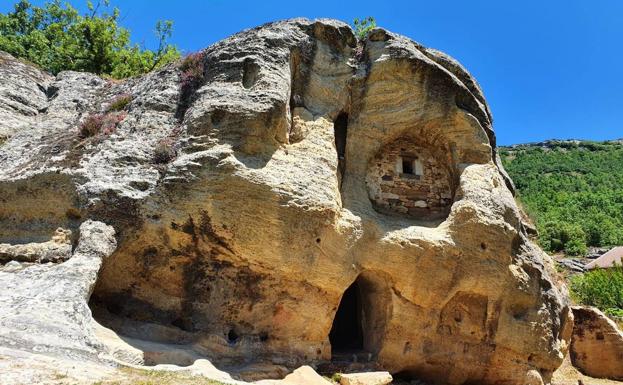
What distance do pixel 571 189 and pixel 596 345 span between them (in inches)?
2302

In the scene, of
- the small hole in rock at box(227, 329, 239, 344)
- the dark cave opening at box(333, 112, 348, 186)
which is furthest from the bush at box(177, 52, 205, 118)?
the small hole in rock at box(227, 329, 239, 344)

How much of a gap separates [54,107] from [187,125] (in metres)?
4.13

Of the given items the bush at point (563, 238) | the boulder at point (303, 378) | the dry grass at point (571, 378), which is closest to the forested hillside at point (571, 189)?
the bush at point (563, 238)

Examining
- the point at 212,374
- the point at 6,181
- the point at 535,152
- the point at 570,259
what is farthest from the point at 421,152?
the point at 535,152

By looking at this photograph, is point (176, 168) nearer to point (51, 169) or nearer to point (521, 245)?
point (51, 169)

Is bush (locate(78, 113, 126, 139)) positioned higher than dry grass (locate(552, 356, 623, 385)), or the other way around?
bush (locate(78, 113, 126, 139))

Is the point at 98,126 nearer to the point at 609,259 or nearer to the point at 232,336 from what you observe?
the point at 232,336

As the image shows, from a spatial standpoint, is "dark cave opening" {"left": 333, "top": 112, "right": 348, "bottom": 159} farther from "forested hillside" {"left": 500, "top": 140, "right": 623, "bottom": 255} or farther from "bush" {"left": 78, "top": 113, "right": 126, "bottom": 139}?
"forested hillside" {"left": 500, "top": 140, "right": 623, "bottom": 255}

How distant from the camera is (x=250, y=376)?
24.1 ft

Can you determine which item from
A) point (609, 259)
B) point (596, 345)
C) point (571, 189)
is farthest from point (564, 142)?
point (596, 345)

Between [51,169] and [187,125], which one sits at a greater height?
[187,125]

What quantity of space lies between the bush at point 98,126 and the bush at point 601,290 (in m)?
31.0

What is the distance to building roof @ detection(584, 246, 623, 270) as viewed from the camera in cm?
4162

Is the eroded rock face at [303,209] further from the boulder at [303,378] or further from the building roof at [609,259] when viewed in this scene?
the building roof at [609,259]
